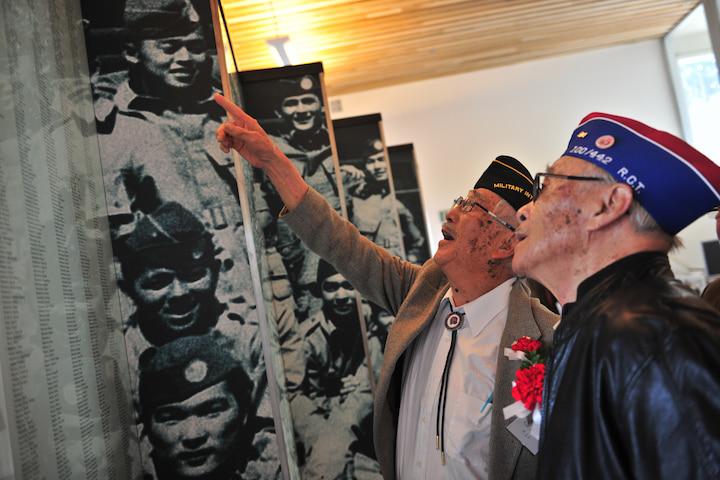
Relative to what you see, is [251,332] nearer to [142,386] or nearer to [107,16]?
[142,386]

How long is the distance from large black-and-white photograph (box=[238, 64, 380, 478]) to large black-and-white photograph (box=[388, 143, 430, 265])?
285 cm

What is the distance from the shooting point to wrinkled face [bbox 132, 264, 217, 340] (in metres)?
2.06

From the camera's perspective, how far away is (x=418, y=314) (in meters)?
2.06

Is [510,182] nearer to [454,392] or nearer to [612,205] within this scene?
[454,392]

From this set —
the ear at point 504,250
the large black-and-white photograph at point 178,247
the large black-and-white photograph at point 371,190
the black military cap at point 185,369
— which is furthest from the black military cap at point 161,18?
the large black-and-white photograph at point 371,190

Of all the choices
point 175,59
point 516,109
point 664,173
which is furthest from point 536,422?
point 516,109

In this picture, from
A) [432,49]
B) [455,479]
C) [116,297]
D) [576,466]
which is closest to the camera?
[576,466]

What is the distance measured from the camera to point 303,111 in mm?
3299

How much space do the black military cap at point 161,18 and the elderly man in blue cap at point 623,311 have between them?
139 centimetres

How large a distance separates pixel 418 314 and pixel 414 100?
766 cm

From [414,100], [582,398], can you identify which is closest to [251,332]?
[582,398]

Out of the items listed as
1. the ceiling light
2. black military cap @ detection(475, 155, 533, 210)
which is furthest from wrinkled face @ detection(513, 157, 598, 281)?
the ceiling light

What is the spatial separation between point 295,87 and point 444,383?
78.2 inches

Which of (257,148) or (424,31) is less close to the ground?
(424,31)
